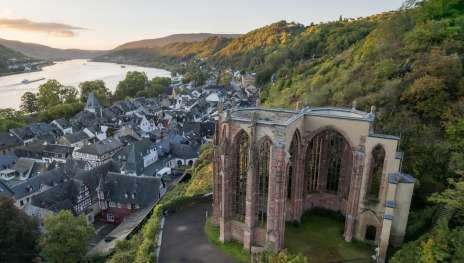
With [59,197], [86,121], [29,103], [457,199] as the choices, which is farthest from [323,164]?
[29,103]

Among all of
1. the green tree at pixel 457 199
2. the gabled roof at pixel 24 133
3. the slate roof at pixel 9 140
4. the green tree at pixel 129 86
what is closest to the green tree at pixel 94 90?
the green tree at pixel 129 86

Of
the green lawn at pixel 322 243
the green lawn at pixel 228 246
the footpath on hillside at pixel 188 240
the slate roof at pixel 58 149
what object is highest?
the green lawn at pixel 322 243

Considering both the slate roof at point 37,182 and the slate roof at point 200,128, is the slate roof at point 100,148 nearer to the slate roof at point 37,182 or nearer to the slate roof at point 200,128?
the slate roof at point 37,182

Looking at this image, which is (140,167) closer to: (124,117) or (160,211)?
(160,211)

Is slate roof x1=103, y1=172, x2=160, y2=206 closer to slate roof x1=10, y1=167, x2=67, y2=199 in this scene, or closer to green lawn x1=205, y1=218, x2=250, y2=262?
slate roof x1=10, y1=167, x2=67, y2=199

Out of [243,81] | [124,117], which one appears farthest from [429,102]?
[243,81]
